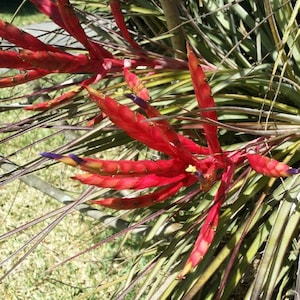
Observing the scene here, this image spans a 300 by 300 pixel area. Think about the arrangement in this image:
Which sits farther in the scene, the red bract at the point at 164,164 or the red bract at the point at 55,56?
the red bract at the point at 55,56

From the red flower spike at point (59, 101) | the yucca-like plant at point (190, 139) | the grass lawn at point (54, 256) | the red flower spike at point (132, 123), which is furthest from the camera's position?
the grass lawn at point (54, 256)

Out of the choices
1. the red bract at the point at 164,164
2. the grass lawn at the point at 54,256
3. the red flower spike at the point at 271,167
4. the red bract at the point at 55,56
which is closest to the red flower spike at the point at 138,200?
the red bract at the point at 164,164

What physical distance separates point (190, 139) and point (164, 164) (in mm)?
419

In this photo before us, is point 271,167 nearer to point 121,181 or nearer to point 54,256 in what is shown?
point 121,181

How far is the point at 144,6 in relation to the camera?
1739mm

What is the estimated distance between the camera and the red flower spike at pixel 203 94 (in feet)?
3.07

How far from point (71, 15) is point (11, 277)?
4.90 ft

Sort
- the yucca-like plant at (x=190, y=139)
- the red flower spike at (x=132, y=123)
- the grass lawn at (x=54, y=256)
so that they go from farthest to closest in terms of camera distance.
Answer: the grass lawn at (x=54, y=256)
the yucca-like plant at (x=190, y=139)
the red flower spike at (x=132, y=123)

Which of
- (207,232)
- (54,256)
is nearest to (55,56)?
(207,232)

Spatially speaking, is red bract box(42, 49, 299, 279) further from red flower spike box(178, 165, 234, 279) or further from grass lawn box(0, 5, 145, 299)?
grass lawn box(0, 5, 145, 299)

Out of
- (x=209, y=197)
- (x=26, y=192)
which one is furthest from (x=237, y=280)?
(x=26, y=192)

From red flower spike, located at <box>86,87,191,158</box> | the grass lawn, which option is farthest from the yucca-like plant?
the grass lawn

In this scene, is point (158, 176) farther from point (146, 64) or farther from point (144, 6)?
point (144, 6)

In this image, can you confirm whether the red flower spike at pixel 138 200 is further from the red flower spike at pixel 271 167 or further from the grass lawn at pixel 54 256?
the grass lawn at pixel 54 256
